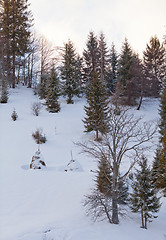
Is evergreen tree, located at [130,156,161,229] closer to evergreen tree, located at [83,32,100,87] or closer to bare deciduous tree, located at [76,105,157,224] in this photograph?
bare deciduous tree, located at [76,105,157,224]

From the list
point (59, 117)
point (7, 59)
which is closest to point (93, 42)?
point (7, 59)

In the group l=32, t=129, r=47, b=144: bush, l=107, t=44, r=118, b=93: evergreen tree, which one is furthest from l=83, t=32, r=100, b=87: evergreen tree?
l=32, t=129, r=47, b=144: bush

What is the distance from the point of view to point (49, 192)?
9.24m

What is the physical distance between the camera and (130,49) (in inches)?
1132

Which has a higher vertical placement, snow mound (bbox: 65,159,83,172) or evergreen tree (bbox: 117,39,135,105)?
evergreen tree (bbox: 117,39,135,105)

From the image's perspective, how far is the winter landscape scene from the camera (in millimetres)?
7262

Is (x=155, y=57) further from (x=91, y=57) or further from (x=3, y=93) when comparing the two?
(x=3, y=93)

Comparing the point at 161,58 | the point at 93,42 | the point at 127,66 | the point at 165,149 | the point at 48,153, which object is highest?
the point at 93,42

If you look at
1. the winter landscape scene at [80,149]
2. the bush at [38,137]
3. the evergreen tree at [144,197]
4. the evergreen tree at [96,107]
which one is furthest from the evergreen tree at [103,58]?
the evergreen tree at [144,197]

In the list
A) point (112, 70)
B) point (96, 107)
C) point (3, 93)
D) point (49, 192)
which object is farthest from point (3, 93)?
point (112, 70)

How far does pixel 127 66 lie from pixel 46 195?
80.4 feet

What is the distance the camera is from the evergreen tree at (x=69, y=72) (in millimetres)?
26027

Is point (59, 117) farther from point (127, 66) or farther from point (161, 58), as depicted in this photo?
point (161, 58)

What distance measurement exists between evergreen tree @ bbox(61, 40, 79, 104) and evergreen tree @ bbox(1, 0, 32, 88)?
692 centimetres
